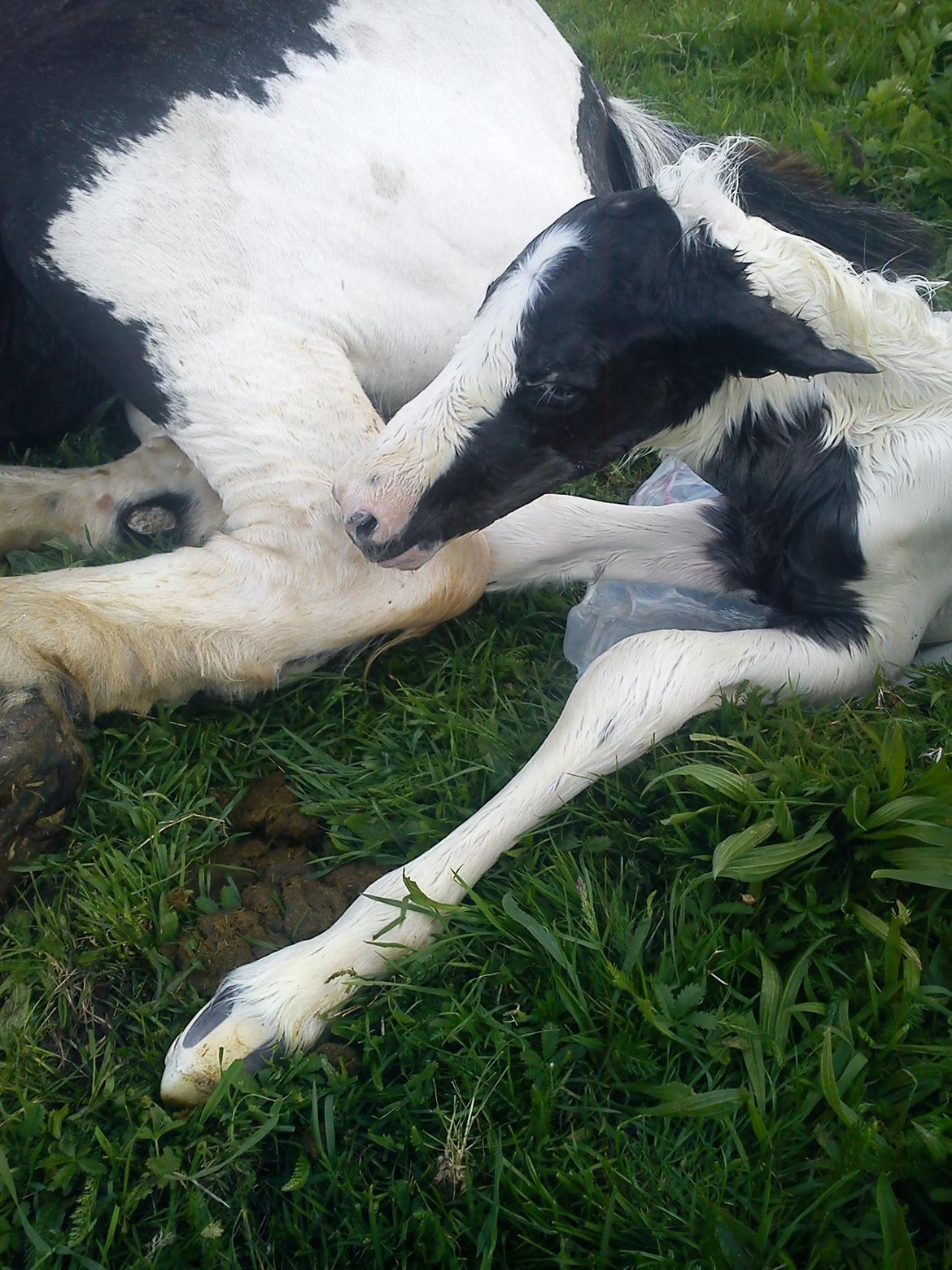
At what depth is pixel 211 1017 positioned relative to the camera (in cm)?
209

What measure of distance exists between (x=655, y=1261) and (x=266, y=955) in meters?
0.94

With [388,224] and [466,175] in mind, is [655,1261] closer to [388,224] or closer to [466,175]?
[388,224]

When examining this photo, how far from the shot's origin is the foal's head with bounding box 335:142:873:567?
242 centimetres

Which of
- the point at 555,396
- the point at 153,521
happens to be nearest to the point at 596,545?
the point at 555,396

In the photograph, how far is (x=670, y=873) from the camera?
230cm

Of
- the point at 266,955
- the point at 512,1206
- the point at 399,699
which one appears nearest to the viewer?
the point at 512,1206

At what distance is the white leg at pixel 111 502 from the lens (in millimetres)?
3160

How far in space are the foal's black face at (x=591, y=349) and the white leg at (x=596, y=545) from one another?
52 centimetres

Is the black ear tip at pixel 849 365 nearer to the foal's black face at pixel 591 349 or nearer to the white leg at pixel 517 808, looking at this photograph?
the foal's black face at pixel 591 349

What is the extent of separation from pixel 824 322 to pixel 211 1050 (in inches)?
81.1

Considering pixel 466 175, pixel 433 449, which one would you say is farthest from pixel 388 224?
pixel 433 449

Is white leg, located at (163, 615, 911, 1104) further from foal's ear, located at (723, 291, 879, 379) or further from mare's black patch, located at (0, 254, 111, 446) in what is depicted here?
mare's black patch, located at (0, 254, 111, 446)

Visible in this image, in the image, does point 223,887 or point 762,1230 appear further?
point 223,887

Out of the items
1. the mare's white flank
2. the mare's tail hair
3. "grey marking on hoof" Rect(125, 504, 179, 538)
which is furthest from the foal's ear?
"grey marking on hoof" Rect(125, 504, 179, 538)
